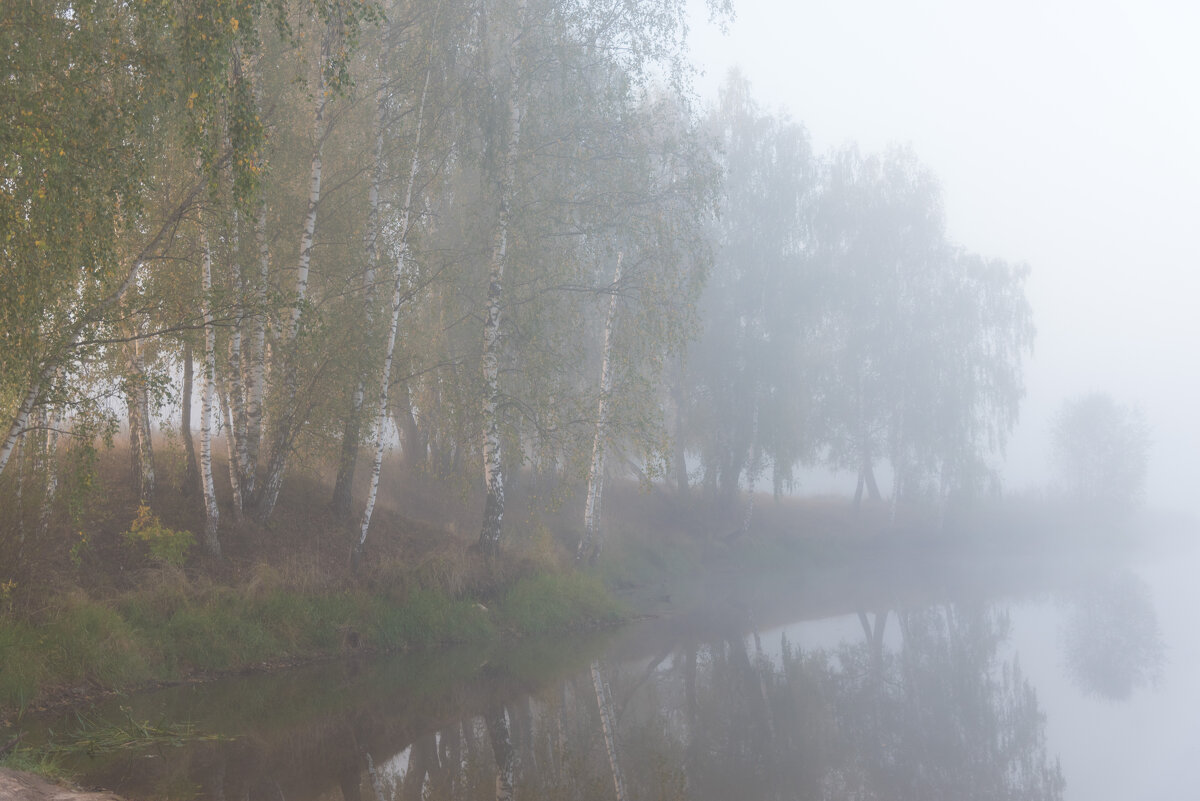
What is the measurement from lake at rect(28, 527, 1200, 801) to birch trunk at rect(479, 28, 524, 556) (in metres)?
3.12

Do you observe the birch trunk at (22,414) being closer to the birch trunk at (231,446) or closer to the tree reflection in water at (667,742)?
the tree reflection in water at (667,742)

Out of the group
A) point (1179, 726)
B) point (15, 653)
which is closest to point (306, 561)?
point (15, 653)

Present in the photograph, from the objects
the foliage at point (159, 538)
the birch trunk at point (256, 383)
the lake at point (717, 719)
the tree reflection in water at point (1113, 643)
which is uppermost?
the birch trunk at point (256, 383)

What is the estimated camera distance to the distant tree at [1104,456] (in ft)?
165

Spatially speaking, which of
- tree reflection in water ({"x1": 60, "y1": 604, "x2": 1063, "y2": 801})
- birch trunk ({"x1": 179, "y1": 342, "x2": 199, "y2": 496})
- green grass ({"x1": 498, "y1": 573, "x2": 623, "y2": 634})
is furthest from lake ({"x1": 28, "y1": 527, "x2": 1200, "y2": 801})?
birch trunk ({"x1": 179, "y1": 342, "x2": 199, "y2": 496})

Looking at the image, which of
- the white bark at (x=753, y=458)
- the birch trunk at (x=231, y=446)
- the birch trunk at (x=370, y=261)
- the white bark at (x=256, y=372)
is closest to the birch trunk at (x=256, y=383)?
the white bark at (x=256, y=372)

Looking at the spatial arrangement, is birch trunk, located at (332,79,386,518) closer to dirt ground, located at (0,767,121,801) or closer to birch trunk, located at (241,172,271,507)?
birch trunk, located at (241,172,271,507)

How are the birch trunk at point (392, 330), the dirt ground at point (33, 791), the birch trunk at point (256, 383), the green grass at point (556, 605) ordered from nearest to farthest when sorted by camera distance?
1. the dirt ground at point (33, 791)
2. the birch trunk at point (256, 383)
3. the birch trunk at point (392, 330)
4. the green grass at point (556, 605)

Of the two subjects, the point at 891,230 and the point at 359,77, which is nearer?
the point at 359,77

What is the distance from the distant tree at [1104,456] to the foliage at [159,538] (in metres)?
49.1

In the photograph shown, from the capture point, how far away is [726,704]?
11562 millimetres

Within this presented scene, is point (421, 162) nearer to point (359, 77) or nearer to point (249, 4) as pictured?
point (359, 77)

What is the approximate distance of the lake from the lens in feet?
26.3

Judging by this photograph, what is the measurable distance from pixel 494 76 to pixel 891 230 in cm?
2508
